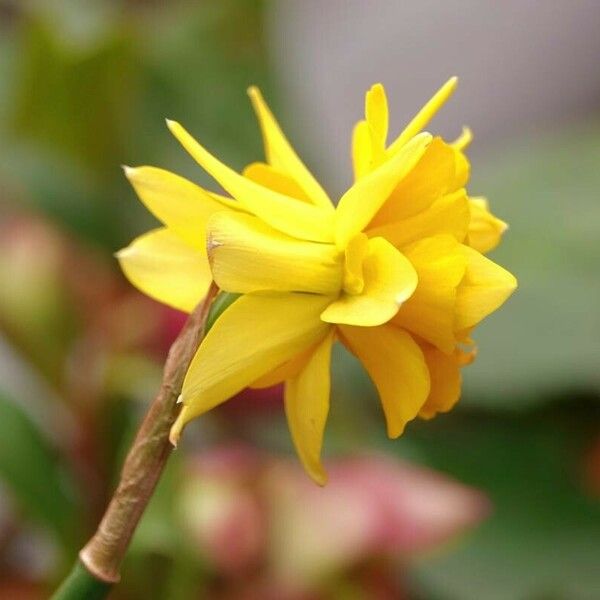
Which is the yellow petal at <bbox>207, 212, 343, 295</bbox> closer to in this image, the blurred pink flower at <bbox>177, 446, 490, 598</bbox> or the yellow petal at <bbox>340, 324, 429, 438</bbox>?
the yellow petal at <bbox>340, 324, 429, 438</bbox>

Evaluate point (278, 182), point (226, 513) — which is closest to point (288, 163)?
point (278, 182)

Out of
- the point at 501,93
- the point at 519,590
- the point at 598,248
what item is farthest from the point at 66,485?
the point at 501,93

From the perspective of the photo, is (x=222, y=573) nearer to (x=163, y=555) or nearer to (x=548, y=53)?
(x=163, y=555)

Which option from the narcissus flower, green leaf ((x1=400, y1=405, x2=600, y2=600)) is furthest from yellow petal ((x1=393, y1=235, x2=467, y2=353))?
green leaf ((x1=400, y1=405, x2=600, y2=600))

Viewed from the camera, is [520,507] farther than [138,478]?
Yes

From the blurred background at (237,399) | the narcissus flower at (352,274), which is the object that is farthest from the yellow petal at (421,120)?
the blurred background at (237,399)

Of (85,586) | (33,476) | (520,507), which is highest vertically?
(85,586)

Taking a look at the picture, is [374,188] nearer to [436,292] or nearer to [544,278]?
[436,292]
